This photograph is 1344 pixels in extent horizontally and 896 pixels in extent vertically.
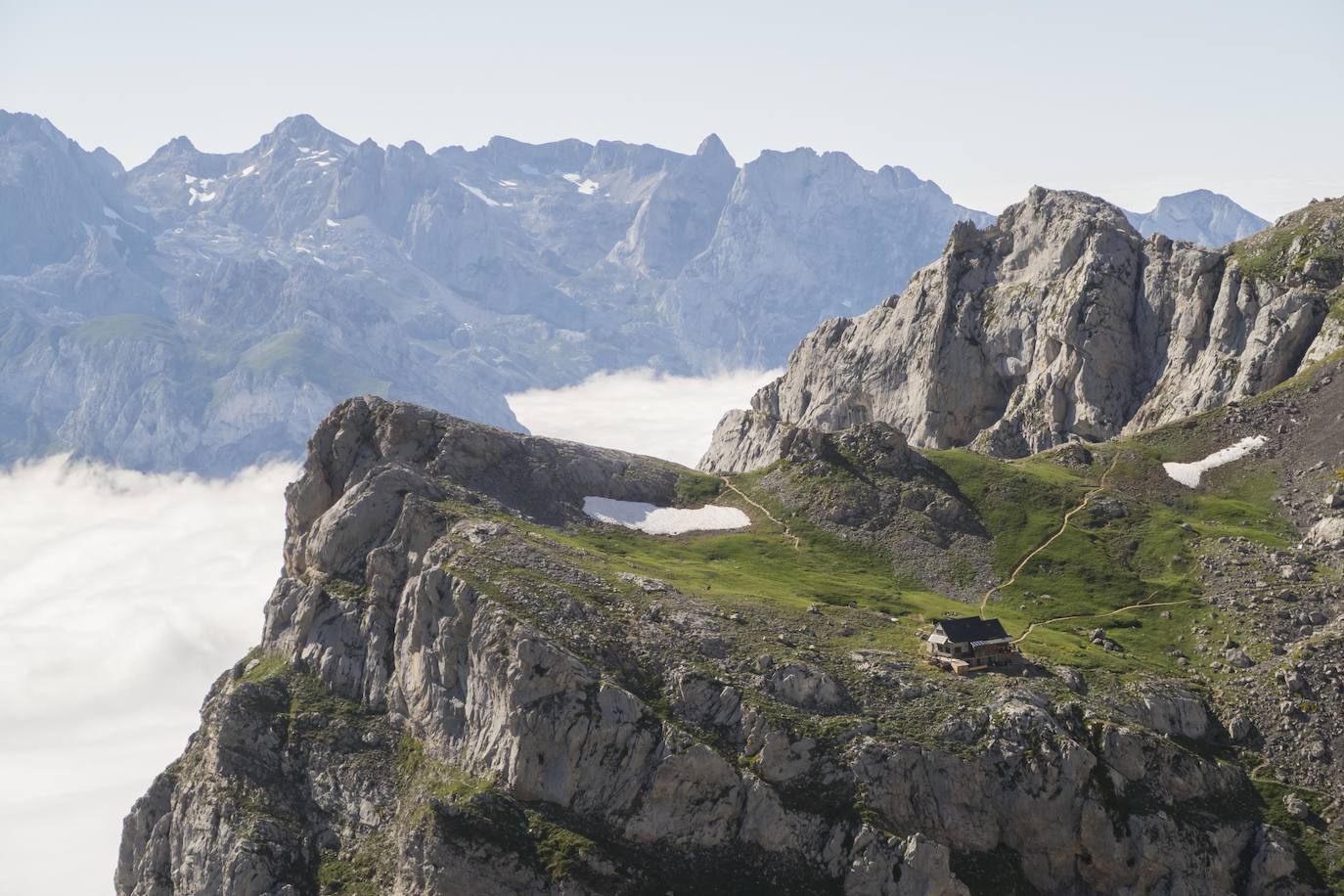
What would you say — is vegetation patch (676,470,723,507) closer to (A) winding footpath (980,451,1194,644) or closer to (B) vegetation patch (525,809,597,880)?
(A) winding footpath (980,451,1194,644)

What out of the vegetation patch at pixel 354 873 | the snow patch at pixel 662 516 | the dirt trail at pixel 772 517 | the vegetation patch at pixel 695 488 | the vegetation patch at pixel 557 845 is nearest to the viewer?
the vegetation patch at pixel 557 845

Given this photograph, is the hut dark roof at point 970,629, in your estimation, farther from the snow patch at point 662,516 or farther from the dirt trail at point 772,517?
the snow patch at point 662,516

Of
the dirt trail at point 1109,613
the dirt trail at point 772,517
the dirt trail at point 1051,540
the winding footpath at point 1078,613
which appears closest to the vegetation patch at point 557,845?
the winding footpath at point 1078,613

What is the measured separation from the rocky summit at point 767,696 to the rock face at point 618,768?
28 cm

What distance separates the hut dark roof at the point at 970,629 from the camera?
405ft

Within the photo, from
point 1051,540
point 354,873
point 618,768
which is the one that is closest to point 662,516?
point 1051,540

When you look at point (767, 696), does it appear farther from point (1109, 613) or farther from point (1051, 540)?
point (1051, 540)

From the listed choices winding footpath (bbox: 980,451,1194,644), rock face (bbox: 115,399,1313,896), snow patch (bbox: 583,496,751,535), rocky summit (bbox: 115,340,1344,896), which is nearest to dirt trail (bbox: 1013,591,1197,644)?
winding footpath (bbox: 980,451,1194,644)

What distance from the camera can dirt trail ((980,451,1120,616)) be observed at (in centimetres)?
15138

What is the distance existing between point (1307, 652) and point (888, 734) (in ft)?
139

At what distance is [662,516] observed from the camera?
582ft

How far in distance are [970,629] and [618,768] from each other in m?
35.8

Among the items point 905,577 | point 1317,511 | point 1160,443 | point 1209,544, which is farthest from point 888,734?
→ point 1160,443

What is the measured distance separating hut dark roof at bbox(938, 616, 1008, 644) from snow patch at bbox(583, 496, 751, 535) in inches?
2073
